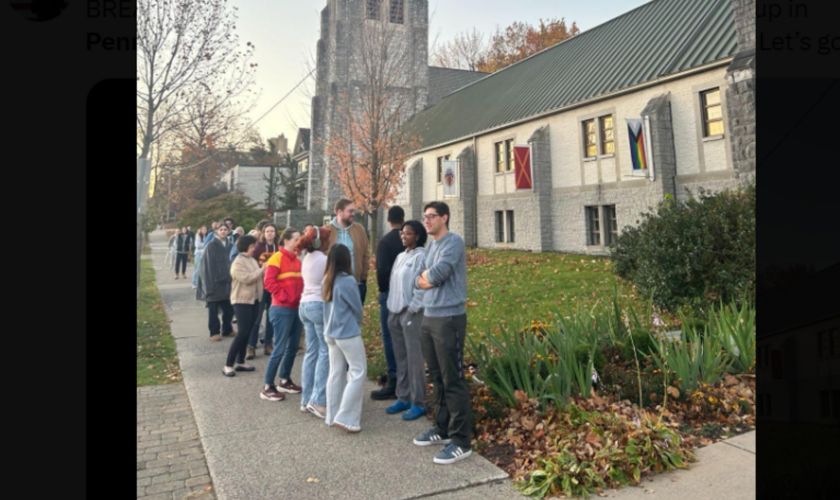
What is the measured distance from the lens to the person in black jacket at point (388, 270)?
19.0ft

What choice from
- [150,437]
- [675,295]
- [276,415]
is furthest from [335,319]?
[675,295]

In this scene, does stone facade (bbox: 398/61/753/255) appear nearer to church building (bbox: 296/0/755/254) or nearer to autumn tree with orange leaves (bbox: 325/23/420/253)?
church building (bbox: 296/0/755/254)

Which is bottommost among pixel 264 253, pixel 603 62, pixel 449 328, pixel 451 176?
pixel 449 328

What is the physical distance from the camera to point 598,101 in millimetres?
20016

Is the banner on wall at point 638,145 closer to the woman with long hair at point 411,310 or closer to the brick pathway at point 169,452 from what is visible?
the woman with long hair at point 411,310

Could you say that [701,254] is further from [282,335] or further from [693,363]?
[282,335]

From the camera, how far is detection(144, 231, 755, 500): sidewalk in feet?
11.5

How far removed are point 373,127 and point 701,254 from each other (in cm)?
1591

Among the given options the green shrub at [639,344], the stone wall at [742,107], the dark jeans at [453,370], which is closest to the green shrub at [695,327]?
the green shrub at [639,344]

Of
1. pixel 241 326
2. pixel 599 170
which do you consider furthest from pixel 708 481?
pixel 599 170

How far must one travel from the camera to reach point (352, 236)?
6.52 meters

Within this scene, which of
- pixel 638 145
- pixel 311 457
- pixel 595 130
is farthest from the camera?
pixel 595 130

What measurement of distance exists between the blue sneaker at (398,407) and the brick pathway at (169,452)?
1.85 metres
